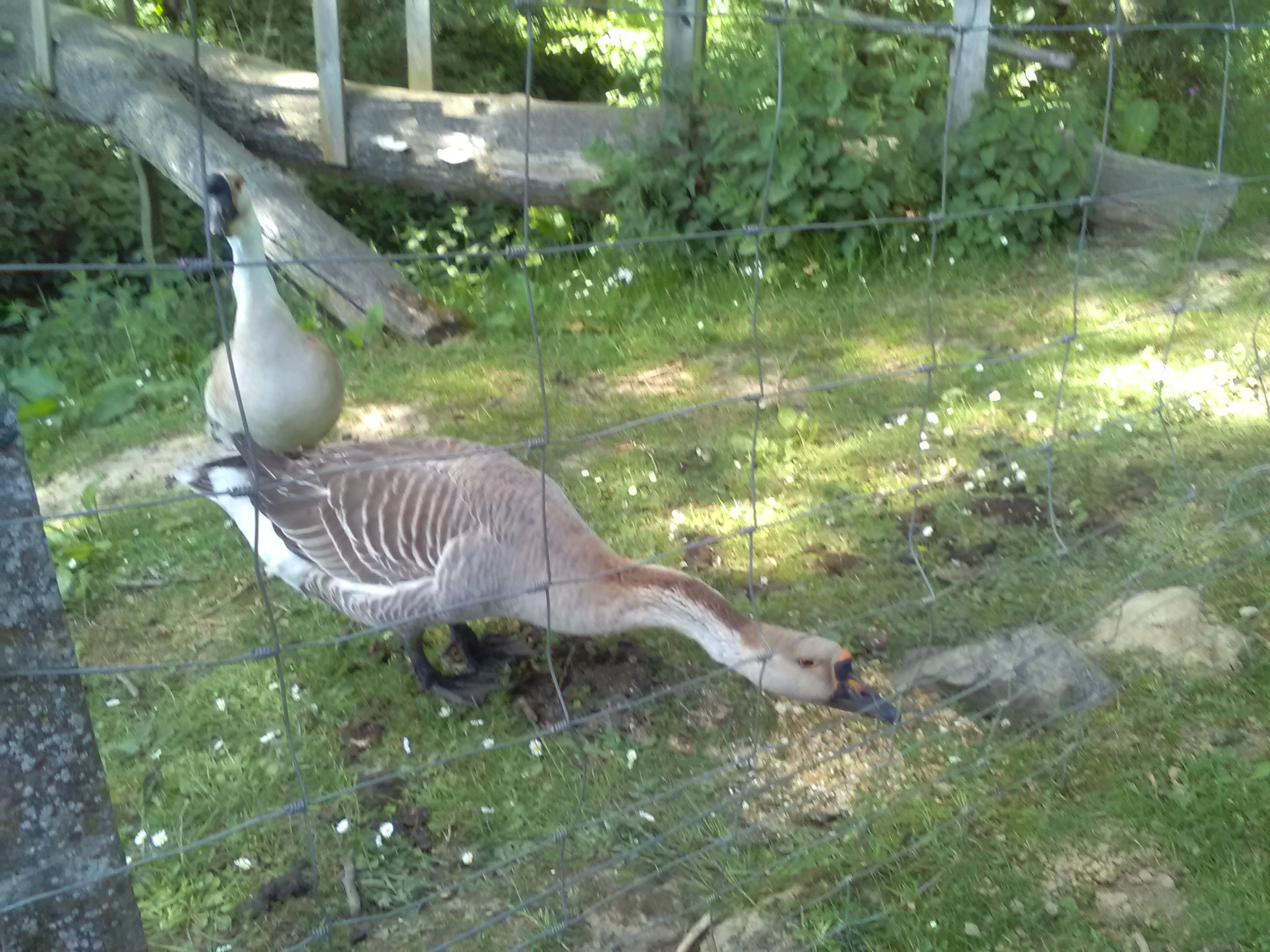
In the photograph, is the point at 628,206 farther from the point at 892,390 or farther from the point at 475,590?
the point at 475,590

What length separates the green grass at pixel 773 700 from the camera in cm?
232

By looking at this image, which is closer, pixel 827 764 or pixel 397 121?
pixel 827 764

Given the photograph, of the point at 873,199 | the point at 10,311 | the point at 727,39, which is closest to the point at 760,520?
the point at 873,199

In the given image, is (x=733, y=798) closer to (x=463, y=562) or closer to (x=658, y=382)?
(x=463, y=562)

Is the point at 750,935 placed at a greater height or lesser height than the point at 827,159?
lesser

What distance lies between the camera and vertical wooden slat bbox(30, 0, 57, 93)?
233 inches

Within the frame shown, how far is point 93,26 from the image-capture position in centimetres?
609

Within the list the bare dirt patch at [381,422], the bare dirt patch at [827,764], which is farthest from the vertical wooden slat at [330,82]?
the bare dirt patch at [827,764]

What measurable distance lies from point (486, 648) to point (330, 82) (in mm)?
4070

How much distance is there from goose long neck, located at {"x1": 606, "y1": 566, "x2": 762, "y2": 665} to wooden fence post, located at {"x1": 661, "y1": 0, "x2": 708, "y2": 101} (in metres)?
3.93

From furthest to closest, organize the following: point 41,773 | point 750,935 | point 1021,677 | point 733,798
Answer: point 1021,677 < point 733,798 < point 750,935 < point 41,773

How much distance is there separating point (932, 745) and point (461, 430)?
246 cm

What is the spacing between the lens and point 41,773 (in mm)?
1362

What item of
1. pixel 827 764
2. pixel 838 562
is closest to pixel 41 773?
pixel 827 764
